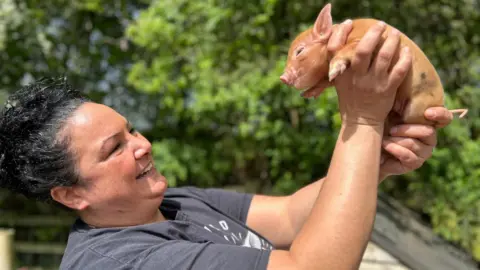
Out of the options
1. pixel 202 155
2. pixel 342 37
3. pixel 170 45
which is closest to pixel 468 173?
pixel 202 155

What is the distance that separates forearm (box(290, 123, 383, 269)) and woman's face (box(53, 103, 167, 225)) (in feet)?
1.71

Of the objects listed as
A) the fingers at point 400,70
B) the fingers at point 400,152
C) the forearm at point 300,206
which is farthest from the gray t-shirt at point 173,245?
the fingers at point 400,70

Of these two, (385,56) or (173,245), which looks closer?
(385,56)

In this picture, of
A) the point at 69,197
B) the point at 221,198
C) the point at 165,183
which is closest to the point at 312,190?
the point at 221,198

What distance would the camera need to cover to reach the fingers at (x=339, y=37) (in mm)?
1188

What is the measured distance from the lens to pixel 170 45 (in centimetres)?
370

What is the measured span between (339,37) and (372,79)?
161 mm

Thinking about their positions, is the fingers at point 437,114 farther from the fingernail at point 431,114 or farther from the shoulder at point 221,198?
the shoulder at point 221,198

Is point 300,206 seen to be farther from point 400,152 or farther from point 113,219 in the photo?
point 113,219

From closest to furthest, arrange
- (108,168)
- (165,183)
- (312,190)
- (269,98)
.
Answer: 1. (108,168)
2. (165,183)
3. (312,190)
4. (269,98)

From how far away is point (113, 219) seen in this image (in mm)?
1387

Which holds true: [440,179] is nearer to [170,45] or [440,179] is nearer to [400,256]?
[400,256]

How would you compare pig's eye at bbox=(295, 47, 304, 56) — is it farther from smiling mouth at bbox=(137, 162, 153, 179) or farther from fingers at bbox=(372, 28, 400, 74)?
smiling mouth at bbox=(137, 162, 153, 179)

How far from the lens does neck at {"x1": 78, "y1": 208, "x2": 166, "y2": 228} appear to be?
139cm
